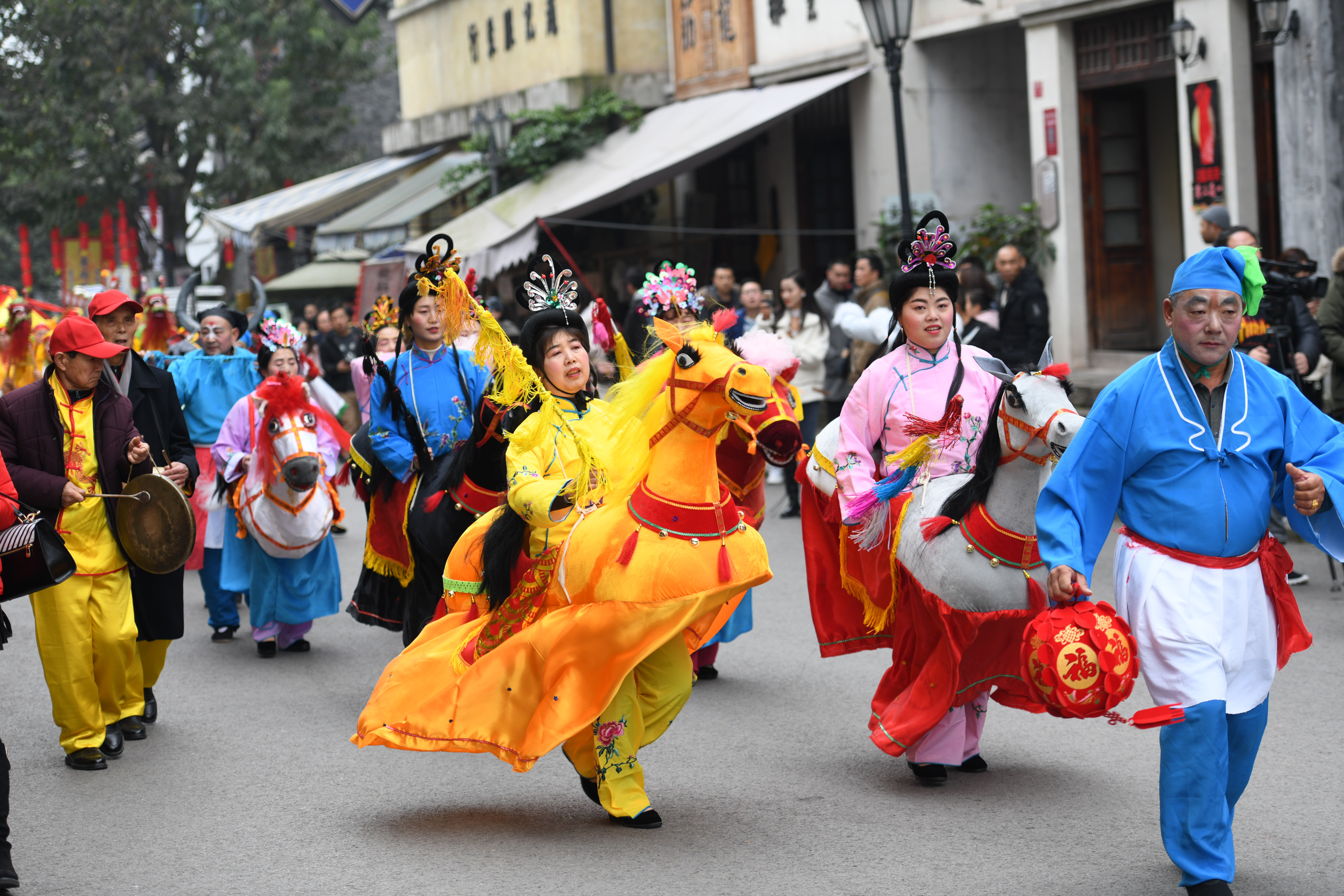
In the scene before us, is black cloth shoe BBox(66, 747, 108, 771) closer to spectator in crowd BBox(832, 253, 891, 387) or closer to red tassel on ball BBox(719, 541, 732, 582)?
red tassel on ball BBox(719, 541, 732, 582)

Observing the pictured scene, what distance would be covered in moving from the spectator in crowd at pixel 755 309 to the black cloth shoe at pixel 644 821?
24.9 feet

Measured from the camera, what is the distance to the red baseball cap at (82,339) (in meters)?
6.12

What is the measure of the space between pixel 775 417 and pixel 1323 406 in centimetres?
623

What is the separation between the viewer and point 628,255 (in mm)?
21562

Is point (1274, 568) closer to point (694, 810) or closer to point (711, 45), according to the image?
point (694, 810)

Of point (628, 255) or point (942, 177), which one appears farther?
point (628, 255)

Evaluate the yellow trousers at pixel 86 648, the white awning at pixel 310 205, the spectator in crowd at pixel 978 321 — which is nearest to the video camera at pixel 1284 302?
the spectator in crowd at pixel 978 321

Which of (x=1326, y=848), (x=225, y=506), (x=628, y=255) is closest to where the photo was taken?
(x=1326, y=848)

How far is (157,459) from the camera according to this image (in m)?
6.69

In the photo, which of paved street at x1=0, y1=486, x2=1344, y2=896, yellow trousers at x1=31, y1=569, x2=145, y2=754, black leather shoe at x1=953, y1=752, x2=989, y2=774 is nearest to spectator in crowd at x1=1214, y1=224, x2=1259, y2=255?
paved street at x1=0, y1=486, x2=1344, y2=896

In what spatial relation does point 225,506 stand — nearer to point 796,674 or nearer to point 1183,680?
point 796,674

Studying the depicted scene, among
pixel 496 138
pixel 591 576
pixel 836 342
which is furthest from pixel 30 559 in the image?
pixel 496 138

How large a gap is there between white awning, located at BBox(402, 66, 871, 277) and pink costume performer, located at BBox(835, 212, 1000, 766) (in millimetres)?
11332

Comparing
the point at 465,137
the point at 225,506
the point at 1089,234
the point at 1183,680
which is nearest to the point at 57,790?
the point at 225,506
